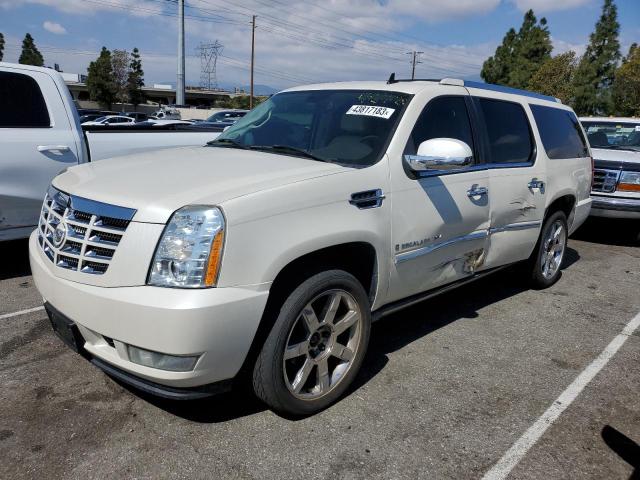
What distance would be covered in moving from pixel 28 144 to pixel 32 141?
5 cm

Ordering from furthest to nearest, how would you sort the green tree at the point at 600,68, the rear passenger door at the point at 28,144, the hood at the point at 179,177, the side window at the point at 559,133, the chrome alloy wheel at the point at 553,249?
the green tree at the point at 600,68 < the chrome alloy wheel at the point at 553,249 < the side window at the point at 559,133 < the rear passenger door at the point at 28,144 < the hood at the point at 179,177

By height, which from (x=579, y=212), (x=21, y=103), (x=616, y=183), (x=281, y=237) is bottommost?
(x=579, y=212)

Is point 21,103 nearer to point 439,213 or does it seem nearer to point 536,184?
point 439,213

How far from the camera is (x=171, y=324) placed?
2.31 metres

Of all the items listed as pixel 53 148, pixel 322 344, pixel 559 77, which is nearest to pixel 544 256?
pixel 322 344

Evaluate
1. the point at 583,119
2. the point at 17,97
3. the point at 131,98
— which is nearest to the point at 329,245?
the point at 17,97

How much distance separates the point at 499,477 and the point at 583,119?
8158 mm

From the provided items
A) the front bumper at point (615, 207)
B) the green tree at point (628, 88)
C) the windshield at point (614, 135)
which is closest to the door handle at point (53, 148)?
the front bumper at point (615, 207)

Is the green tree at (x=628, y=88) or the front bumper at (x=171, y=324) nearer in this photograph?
the front bumper at (x=171, y=324)

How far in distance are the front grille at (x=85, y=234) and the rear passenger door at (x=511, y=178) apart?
9.00 ft

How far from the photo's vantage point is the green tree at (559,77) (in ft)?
120

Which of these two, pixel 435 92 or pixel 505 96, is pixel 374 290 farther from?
pixel 505 96

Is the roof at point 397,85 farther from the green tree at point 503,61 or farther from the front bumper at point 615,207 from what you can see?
the green tree at point 503,61

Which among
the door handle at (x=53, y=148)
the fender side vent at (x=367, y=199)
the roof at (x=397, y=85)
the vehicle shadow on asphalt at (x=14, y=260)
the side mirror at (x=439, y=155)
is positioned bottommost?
the vehicle shadow on asphalt at (x=14, y=260)
